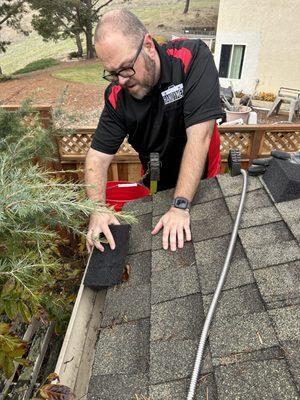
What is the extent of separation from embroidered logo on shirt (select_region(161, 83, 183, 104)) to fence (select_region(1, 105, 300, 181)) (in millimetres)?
3004

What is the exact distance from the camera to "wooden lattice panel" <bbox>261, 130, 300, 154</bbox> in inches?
231

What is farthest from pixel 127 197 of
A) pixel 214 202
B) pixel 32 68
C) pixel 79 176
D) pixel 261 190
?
pixel 32 68

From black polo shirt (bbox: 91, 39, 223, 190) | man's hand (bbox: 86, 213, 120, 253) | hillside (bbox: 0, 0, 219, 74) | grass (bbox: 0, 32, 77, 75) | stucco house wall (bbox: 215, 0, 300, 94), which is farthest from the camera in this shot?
hillside (bbox: 0, 0, 219, 74)

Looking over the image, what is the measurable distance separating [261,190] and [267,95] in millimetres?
16551

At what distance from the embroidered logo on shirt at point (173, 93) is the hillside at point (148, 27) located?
39793mm

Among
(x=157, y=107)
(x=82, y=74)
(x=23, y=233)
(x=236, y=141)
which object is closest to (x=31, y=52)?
(x=82, y=74)

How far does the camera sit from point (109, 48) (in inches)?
90.7

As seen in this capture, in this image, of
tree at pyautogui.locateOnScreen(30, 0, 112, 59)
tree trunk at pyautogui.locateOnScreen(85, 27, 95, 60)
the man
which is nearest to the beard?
the man

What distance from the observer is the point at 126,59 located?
2.34 m

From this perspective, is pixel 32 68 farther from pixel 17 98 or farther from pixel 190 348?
pixel 190 348

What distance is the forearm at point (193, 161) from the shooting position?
8.30 ft

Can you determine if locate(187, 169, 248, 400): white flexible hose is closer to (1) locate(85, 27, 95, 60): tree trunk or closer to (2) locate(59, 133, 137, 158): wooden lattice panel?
(2) locate(59, 133, 137, 158): wooden lattice panel

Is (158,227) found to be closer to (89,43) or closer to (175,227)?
(175,227)

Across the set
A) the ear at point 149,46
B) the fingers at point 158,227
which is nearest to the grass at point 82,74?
the ear at point 149,46
